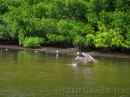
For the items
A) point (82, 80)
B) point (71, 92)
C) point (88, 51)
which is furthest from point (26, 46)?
point (71, 92)

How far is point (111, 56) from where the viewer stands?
42094 mm

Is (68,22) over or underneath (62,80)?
over

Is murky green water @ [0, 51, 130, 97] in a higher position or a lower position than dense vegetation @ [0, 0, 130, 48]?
lower

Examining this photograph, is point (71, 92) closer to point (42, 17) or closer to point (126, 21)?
point (126, 21)

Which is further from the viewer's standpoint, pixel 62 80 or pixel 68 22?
pixel 68 22

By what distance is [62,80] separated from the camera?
80.7ft

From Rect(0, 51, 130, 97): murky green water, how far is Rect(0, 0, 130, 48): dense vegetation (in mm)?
11156

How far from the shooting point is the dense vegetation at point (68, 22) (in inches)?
1729

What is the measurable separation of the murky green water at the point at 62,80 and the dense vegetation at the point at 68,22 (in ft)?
36.6

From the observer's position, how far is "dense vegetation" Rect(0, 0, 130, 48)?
43.9 metres

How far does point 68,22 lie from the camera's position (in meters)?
48.7

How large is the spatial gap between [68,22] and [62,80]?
2469cm

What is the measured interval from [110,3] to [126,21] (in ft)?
14.4

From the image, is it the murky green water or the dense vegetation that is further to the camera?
the dense vegetation
